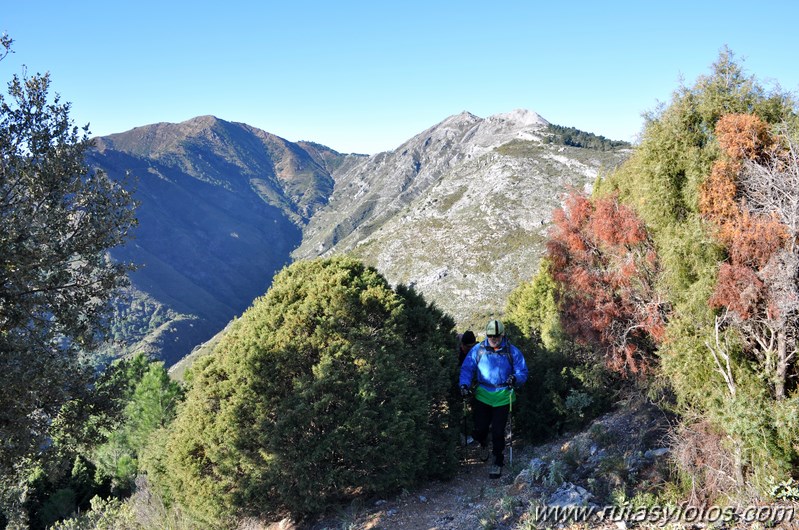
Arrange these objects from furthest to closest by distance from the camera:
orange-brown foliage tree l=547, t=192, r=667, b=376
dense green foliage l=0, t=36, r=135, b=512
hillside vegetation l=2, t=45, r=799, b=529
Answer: orange-brown foliage tree l=547, t=192, r=667, b=376 → dense green foliage l=0, t=36, r=135, b=512 → hillside vegetation l=2, t=45, r=799, b=529

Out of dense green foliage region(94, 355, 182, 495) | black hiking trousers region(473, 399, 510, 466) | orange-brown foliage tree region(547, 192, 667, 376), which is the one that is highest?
orange-brown foliage tree region(547, 192, 667, 376)

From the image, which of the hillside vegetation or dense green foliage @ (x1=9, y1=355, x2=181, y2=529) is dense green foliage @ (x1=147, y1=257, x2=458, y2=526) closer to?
the hillside vegetation

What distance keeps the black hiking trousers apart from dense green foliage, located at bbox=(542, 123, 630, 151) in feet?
320

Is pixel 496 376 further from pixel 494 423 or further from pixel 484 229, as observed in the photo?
pixel 484 229

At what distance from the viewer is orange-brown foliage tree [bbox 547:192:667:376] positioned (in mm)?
9469

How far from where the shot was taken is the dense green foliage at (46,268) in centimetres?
715

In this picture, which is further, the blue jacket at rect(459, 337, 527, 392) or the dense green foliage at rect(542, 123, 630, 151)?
the dense green foliage at rect(542, 123, 630, 151)

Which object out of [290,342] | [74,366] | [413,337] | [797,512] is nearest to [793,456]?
[797,512]

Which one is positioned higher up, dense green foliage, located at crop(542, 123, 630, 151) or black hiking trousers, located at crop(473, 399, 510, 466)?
dense green foliage, located at crop(542, 123, 630, 151)

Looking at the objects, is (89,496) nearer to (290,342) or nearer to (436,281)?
(290,342)

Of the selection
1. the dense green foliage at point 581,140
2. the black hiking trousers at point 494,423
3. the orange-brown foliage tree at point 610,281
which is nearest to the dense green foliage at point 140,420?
the black hiking trousers at point 494,423

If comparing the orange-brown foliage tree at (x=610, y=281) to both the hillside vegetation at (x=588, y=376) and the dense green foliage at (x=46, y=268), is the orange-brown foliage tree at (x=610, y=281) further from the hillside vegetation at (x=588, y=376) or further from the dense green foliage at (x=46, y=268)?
the dense green foliage at (x=46, y=268)

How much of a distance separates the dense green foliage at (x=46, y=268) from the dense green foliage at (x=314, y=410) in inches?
85.8

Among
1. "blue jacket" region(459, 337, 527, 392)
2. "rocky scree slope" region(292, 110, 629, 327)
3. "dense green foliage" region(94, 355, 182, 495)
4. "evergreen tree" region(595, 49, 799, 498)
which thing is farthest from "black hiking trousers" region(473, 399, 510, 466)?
"rocky scree slope" region(292, 110, 629, 327)
